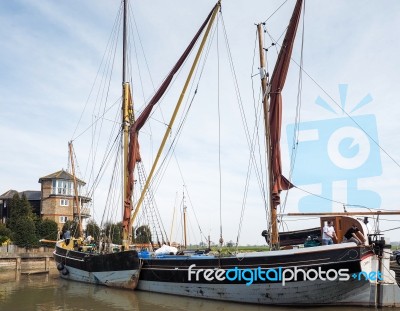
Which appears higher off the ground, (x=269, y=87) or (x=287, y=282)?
(x=269, y=87)

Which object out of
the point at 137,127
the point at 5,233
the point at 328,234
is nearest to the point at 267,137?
the point at 328,234

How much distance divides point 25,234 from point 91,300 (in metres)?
29.6

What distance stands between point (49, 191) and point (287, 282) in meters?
48.0

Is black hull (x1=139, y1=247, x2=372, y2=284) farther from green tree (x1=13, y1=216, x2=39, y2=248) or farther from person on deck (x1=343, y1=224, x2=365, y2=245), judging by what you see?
green tree (x1=13, y1=216, x2=39, y2=248)

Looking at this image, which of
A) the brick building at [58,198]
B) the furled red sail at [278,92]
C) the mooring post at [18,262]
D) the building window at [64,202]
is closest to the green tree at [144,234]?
the mooring post at [18,262]

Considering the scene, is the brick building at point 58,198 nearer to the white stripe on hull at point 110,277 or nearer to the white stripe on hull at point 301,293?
the white stripe on hull at point 110,277

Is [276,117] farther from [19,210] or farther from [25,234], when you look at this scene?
[19,210]

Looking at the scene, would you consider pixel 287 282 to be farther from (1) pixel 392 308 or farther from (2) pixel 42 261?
(2) pixel 42 261

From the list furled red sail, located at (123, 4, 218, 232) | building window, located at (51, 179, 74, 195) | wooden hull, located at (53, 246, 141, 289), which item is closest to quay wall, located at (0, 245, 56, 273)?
wooden hull, located at (53, 246, 141, 289)

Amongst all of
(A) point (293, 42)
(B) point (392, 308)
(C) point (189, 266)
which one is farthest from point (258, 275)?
(A) point (293, 42)

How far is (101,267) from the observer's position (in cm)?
2658

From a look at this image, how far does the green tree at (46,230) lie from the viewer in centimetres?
5166

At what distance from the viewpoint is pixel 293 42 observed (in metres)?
20.5

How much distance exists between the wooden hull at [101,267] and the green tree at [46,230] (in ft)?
67.1
